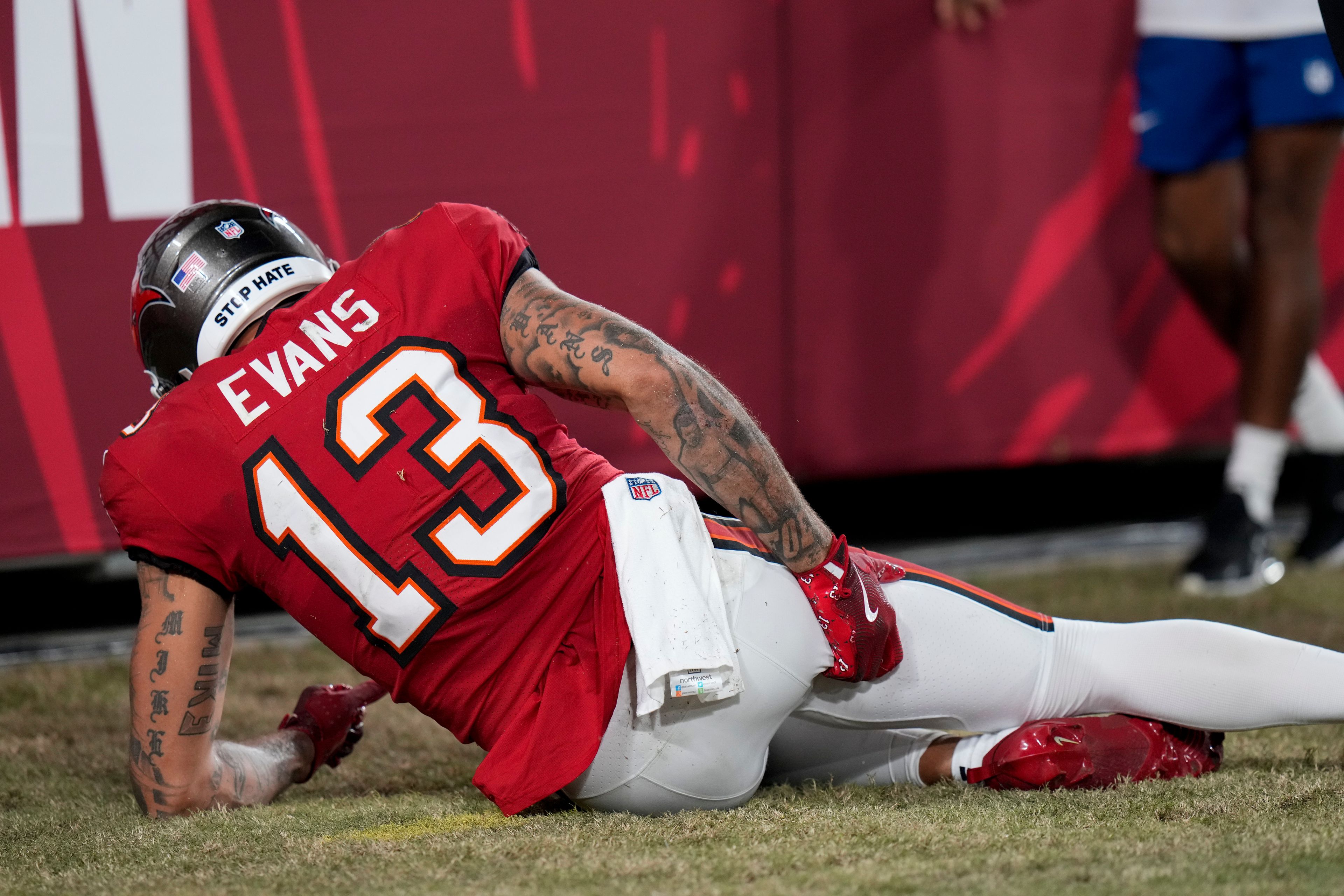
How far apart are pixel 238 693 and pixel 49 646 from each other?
50 centimetres

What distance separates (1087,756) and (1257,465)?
4.76 ft

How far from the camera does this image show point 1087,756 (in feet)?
4.50

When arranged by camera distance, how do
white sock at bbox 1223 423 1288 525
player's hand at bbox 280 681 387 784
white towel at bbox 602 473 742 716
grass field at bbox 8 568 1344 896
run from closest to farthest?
1. grass field at bbox 8 568 1344 896
2. white towel at bbox 602 473 742 716
3. player's hand at bbox 280 681 387 784
4. white sock at bbox 1223 423 1288 525

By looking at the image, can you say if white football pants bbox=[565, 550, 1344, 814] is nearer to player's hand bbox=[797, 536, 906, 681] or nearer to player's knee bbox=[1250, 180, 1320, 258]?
player's hand bbox=[797, 536, 906, 681]

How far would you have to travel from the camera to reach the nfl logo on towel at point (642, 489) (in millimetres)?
1329

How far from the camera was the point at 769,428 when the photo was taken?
261cm

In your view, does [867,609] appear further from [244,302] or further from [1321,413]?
[1321,413]

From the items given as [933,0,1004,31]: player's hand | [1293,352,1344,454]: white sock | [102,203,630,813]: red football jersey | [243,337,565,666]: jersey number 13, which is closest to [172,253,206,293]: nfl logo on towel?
[102,203,630,813]: red football jersey

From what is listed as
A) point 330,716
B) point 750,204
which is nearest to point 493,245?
point 330,716

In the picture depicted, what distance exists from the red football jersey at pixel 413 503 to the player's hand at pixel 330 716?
26 cm

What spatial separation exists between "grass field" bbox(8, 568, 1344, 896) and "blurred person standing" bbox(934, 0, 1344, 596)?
106cm

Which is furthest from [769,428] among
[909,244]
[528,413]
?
[528,413]

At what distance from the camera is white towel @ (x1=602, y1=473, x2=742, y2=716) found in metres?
1.24

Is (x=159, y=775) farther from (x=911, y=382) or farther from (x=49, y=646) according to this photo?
(x=911, y=382)
